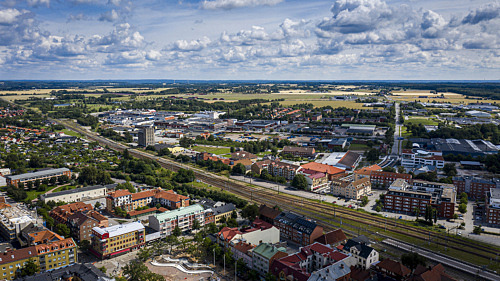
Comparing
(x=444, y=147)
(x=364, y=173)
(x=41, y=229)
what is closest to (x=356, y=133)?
(x=444, y=147)

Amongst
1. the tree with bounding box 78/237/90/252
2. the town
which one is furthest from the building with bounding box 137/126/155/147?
the tree with bounding box 78/237/90/252

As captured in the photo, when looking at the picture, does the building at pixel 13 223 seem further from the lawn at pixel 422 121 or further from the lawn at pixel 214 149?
the lawn at pixel 422 121

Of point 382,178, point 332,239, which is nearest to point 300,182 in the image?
point 382,178

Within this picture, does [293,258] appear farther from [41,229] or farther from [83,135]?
[83,135]

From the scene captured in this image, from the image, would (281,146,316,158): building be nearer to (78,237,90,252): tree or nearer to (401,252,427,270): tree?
(401,252,427,270): tree

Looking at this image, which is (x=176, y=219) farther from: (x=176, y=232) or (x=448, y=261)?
(x=448, y=261)

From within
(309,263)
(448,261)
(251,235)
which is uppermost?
(251,235)
